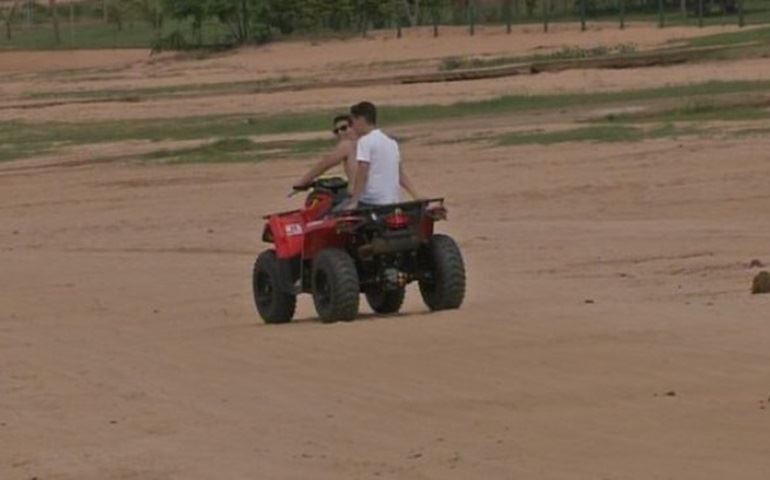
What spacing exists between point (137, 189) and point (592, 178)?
22.3 feet

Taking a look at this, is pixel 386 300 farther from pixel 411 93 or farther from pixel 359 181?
pixel 411 93

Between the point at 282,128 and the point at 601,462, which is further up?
the point at 601,462

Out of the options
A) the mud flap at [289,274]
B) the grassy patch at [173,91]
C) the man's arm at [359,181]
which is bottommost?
the grassy patch at [173,91]

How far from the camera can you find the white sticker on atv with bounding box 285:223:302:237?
15521 mm

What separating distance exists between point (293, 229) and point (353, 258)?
23.1 inches

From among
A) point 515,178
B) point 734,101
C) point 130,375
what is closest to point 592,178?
point 515,178

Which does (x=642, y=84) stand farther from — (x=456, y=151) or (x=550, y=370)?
(x=550, y=370)

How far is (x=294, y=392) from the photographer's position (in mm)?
11805

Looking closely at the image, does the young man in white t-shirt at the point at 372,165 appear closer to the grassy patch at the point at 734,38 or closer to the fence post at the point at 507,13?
the grassy patch at the point at 734,38

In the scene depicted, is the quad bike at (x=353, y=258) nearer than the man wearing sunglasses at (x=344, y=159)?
Yes

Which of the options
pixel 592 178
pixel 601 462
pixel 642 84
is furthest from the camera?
pixel 642 84

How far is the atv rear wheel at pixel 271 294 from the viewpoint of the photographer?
621 inches

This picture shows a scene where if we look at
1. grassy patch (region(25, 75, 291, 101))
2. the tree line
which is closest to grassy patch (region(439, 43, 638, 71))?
grassy patch (region(25, 75, 291, 101))

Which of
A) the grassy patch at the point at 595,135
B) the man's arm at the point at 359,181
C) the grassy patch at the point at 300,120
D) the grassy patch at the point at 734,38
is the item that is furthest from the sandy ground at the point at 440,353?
the grassy patch at the point at 734,38
